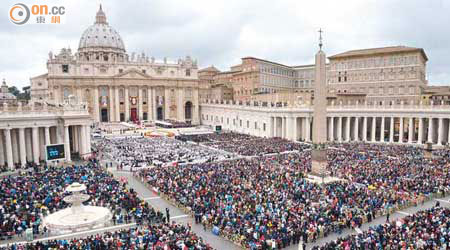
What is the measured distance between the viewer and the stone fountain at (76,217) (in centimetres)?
1834

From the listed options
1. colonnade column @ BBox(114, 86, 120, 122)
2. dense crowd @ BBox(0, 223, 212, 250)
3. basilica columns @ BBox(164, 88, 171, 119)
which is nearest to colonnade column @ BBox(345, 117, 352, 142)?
dense crowd @ BBox(0, 223, 212, 250)

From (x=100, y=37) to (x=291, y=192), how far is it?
98.0 m

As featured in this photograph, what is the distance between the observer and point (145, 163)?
34.9 metres

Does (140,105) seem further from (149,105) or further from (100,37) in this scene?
(100,37)

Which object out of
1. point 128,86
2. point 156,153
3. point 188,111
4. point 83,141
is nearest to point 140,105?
point 128,86

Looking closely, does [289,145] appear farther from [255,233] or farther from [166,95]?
[166,95]

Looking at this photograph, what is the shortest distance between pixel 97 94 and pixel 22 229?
67.1m

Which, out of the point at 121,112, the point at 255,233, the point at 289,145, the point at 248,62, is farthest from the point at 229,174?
the point at 121,112

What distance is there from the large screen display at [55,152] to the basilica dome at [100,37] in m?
78.5

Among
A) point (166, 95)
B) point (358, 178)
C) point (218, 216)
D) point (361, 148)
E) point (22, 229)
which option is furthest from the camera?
point (166, 95)

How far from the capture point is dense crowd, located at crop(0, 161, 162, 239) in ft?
59.4

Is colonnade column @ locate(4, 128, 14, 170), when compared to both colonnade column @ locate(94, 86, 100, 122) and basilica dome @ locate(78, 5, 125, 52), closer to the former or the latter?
colonnade column @ locate(94, 86, 100, 122)

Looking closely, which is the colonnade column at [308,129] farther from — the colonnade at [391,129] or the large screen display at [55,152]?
the large screen display at [55,152]

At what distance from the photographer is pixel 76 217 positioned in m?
19.3
